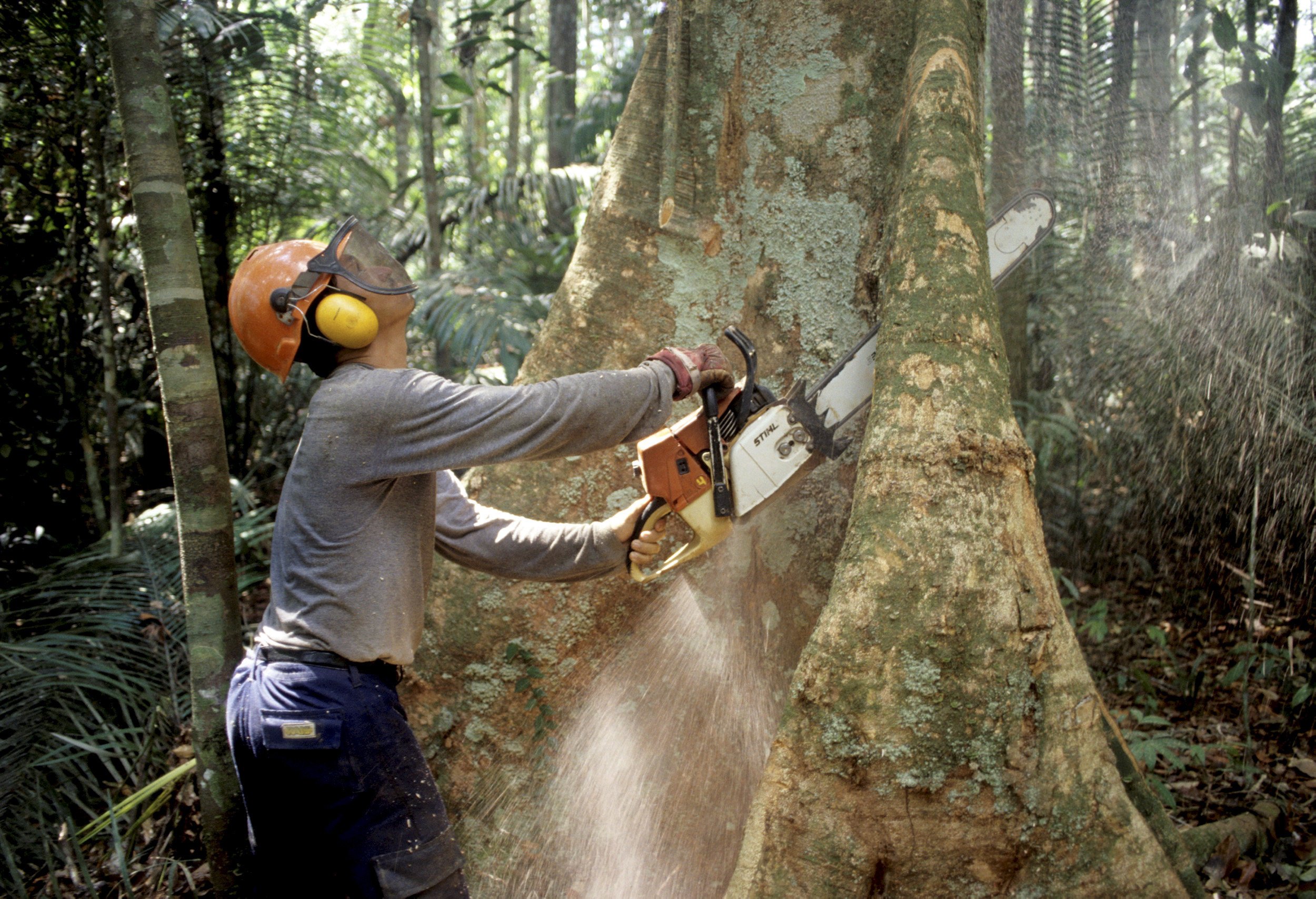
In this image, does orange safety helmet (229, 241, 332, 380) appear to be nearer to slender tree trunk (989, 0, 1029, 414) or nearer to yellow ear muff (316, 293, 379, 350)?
yellow ear muff (316, 293, 379, 350)

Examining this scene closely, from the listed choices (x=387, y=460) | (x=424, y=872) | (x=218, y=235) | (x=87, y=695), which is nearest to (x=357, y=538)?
(x=387, y=460)

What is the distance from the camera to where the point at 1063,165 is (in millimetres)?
3809

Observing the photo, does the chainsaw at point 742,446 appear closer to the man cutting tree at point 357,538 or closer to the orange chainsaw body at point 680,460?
the orange chainsaw body at point 680,460

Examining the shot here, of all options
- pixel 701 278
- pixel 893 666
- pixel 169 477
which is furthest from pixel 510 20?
pixel 893 666

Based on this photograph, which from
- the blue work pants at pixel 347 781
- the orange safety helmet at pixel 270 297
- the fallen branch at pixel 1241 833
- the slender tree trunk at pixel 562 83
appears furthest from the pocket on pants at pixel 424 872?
the slender tree trunk at pixel 562 83

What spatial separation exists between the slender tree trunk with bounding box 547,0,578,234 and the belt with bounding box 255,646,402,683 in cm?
599

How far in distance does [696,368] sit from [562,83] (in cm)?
689

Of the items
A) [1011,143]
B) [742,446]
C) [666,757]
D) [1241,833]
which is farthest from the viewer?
[1011,143]

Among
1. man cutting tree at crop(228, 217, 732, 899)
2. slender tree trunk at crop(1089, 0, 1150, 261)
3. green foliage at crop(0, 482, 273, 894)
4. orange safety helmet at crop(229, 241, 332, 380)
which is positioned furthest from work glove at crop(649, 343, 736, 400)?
slender tree trunk at crop(1089, 0, 1150, 261)

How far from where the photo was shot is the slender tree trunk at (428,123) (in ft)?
14.9

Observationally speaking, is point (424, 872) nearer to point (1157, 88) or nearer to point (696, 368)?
point (696, 368)

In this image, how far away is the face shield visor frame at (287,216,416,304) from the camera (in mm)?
1686

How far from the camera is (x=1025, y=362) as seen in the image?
425 centimetres

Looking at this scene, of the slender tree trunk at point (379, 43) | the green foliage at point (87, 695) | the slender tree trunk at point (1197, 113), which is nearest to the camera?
the green foliage at point (87, 695)
